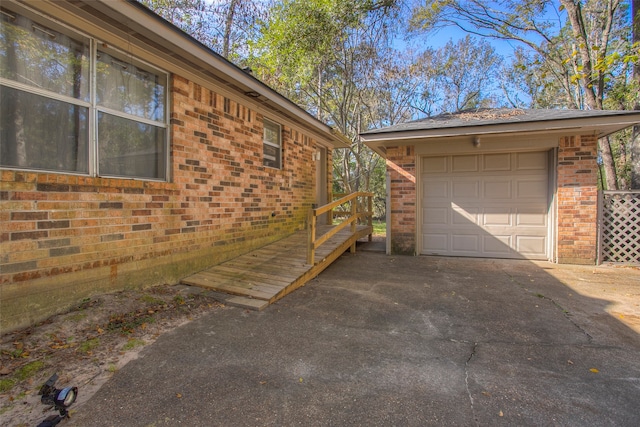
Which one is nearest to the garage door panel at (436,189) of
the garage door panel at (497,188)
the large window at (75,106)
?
the garage door panel at (497,188)

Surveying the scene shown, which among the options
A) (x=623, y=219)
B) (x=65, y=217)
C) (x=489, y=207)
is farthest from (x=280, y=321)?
(x=623, y=219)

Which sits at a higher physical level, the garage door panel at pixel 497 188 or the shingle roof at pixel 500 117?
the shingle roof at pixel 500 117

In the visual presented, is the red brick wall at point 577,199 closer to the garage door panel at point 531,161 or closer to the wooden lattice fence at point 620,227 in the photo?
the wooden lattice fence at point 620,227

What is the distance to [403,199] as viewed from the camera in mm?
7141

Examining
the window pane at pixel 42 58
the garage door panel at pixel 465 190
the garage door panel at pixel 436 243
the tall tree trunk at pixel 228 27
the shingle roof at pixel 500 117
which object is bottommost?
the garage door panel at pixel 436 243

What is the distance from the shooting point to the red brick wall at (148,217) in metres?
2.70

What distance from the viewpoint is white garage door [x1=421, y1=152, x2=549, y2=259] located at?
6.55 m

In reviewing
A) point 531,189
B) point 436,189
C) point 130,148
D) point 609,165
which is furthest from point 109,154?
point 609,165

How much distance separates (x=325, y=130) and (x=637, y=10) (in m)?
7.93

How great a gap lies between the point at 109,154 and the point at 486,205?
23.1 ft

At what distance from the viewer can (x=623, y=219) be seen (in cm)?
609

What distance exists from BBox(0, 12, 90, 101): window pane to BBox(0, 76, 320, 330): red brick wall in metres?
0.92

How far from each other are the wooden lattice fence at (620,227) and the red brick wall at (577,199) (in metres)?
0.21

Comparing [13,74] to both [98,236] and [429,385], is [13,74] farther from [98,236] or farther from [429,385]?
[429,385]
